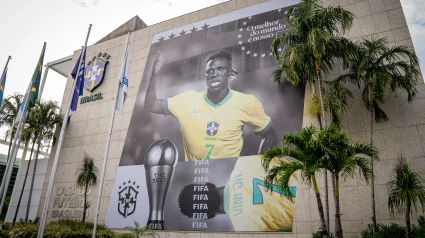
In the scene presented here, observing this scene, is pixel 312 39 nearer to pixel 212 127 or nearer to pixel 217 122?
pixel 217 122

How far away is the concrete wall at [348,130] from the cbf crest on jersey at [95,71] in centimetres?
83

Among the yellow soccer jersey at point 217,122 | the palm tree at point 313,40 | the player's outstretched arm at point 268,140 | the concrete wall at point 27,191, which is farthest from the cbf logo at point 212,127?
the concrete wall at point 27,191

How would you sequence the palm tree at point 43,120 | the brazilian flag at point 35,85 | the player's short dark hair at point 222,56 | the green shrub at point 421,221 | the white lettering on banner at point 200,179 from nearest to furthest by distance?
1. the green shrub at point 421,221
2. the white lettering on banner at point 200,179
3. the brazilian flag at point 35,85
4. the player's short dark hair at point 222,56
5. the palm tree at point 43,120

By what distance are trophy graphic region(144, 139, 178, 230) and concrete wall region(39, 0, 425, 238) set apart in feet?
3.47

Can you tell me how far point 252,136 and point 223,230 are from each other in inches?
199

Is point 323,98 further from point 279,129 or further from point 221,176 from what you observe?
point 221,176

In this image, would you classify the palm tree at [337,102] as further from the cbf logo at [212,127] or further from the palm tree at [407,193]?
the cbf logo at [212,127]

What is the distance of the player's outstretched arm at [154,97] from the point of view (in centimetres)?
1933

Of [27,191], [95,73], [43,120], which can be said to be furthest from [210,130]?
[27,191]

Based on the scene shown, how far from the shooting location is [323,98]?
12570 mm

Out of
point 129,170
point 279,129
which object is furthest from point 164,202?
point 279,129

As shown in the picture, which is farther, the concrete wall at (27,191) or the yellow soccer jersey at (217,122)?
the concrete wall at (27,191)

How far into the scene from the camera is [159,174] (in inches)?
680

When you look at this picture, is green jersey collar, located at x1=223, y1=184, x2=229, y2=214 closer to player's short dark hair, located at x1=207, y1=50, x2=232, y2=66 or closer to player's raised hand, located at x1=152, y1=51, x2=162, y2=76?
player's short dark hair, located at x1=207, y1=50, x2=232, y2=66
